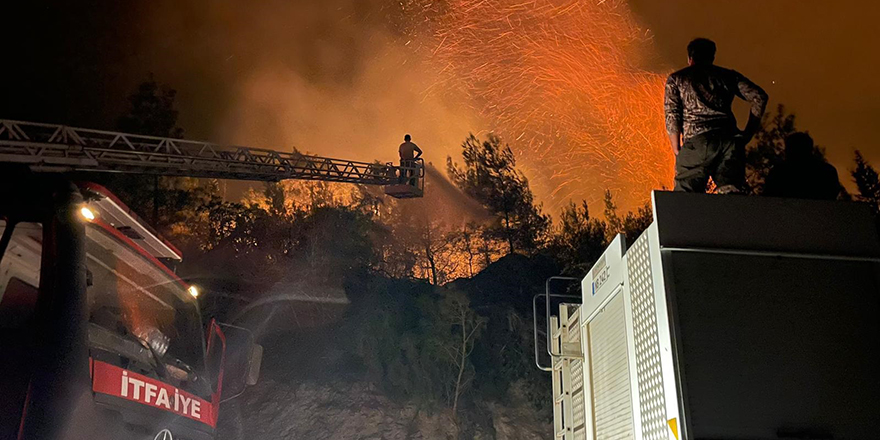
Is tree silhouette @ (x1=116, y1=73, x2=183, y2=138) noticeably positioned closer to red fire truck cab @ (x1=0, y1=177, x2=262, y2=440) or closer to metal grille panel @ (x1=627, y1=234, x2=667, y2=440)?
red fire truck cab @ (x1=0, y1=177, x2=262, y2=440)

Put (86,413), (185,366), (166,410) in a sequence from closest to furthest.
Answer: (86,413)
(166,410)
(185,366)

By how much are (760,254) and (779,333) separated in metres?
0.37

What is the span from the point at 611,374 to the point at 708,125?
166 centimetres

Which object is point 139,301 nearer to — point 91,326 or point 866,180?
point 91,326

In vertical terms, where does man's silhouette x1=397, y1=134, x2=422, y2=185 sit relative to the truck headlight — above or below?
above

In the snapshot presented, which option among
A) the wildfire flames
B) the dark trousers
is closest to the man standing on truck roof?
the dark trousers

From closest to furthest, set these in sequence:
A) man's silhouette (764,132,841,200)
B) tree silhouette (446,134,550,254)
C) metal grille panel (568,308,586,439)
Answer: man's silhouette (764,132,841,200), metal grille panel (568,308,586,439), tree silhouette (446,134,550,254)

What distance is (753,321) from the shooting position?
2.70 meters

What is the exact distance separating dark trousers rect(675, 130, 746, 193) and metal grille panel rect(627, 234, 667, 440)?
92 cm

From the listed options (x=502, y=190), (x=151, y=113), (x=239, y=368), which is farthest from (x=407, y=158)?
(x=239, y=368)

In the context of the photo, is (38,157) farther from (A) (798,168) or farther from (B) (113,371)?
(A) (798,168)

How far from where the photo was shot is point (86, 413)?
328cm

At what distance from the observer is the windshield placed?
3.94 m

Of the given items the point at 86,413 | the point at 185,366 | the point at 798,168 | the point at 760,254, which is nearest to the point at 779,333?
the point at 760,254
